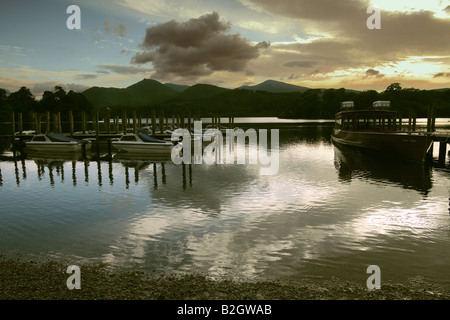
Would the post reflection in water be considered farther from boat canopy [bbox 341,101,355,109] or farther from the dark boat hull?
boat canopy [bbox 341,101,355,109]

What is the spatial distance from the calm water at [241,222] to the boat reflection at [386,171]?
0.25 meters

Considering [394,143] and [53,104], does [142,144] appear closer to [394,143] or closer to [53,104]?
[394,143]

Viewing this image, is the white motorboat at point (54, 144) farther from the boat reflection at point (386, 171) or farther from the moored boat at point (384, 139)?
the moored boat at point (384, 139)

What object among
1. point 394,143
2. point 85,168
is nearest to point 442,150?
point 394,143

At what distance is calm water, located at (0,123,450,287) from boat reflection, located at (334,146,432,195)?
0.25 metres

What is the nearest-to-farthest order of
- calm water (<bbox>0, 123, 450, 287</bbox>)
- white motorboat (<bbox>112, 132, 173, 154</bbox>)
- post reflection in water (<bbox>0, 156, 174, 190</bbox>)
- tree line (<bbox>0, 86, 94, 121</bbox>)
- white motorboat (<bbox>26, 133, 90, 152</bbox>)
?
1. calm water (<bbox>0, 123, 450, 287</bbox>)
2. post reflection in water (<bbox>0, 156, 174, 190</bbox>)
3. white motorboat (<bbox>112, 132, 173, 154</bbox>)
4. white motorboat (<bbox>26, 133, 90, 152</bbox>)
5. tree line (<bbox>0, 86, 94, 121</bbox>)

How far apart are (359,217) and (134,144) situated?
27.7m

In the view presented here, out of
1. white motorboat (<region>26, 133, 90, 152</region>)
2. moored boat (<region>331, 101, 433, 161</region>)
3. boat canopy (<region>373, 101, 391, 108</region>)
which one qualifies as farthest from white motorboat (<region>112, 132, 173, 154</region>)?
boat canopy (<region>373, 101, 391, 108</region>)

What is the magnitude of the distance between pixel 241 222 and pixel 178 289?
18.5 ft

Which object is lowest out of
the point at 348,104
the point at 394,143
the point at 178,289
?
the point at 178,289

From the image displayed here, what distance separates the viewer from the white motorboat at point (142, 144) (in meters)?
33.7

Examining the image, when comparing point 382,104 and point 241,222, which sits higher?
point 382,104

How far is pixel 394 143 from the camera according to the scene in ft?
101

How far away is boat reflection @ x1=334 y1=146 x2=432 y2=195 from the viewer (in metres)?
20.6
